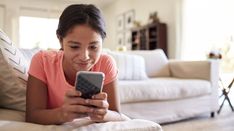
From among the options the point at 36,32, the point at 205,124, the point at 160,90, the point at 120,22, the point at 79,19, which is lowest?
the point at 205,124

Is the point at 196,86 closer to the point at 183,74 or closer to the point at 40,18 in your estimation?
the point at 183,74

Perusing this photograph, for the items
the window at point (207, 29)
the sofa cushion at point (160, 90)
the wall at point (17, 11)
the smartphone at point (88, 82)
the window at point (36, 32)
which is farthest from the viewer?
the window at point (36, 32)

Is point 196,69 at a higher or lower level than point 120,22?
lower

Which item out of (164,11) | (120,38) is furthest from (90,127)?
(120,38)

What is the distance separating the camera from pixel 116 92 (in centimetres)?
88

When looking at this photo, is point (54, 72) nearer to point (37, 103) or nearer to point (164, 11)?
point (37, 103)

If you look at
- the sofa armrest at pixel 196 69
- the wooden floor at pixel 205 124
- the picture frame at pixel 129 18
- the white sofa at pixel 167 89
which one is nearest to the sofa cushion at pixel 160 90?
the white sofa at pixel 167 89

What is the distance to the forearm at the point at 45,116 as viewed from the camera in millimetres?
715

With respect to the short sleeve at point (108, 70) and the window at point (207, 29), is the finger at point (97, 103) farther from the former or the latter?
the window at point (207, 29)

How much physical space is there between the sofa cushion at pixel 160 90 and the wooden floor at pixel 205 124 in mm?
261

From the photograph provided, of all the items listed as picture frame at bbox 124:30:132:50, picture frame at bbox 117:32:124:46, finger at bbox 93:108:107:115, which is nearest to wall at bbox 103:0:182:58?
picture frame at bbox 117:32:124:46

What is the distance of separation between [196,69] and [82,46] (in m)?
2.28

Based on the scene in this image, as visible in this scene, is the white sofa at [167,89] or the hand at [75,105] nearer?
the hand at [75,105]

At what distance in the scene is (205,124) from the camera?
2.42 m
